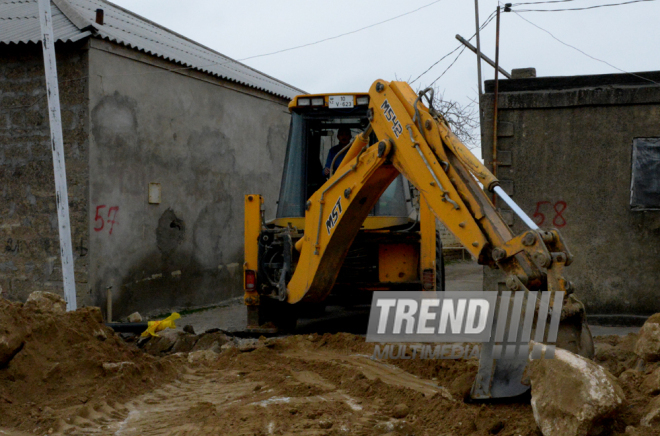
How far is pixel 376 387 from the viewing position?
5176 millimetres

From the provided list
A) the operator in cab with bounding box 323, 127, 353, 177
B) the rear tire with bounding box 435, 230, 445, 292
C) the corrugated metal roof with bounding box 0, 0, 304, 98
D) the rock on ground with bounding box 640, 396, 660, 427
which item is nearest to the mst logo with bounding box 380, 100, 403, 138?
the operator in cab with bounding box 323, 127, 353, 177

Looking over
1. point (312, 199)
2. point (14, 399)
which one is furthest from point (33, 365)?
point (312, 199)

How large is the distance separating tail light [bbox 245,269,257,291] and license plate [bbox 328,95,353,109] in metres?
2.30

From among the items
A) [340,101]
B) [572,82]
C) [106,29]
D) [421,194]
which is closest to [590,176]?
[572,82]

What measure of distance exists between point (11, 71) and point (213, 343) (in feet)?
18.2

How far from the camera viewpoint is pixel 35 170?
959cm

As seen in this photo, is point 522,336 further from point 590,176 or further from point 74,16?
point 74,16

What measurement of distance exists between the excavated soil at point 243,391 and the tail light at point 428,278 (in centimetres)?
122

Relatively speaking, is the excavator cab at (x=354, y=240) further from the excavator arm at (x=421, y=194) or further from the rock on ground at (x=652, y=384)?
the rock on ground at (x=652, y=384)

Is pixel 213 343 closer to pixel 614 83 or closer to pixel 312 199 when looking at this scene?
pixel 312 199

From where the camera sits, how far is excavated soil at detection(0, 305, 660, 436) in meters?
4.27

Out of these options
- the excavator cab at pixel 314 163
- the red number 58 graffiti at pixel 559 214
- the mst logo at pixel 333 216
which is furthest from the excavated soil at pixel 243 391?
the red number 58 graffiti at pixel 559 214

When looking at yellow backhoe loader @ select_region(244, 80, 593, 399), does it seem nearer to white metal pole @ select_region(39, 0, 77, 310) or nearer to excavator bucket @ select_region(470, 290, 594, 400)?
excavator bucket @ select_region(470, 290, 594, 400)

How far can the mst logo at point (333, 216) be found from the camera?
688 centimetres
